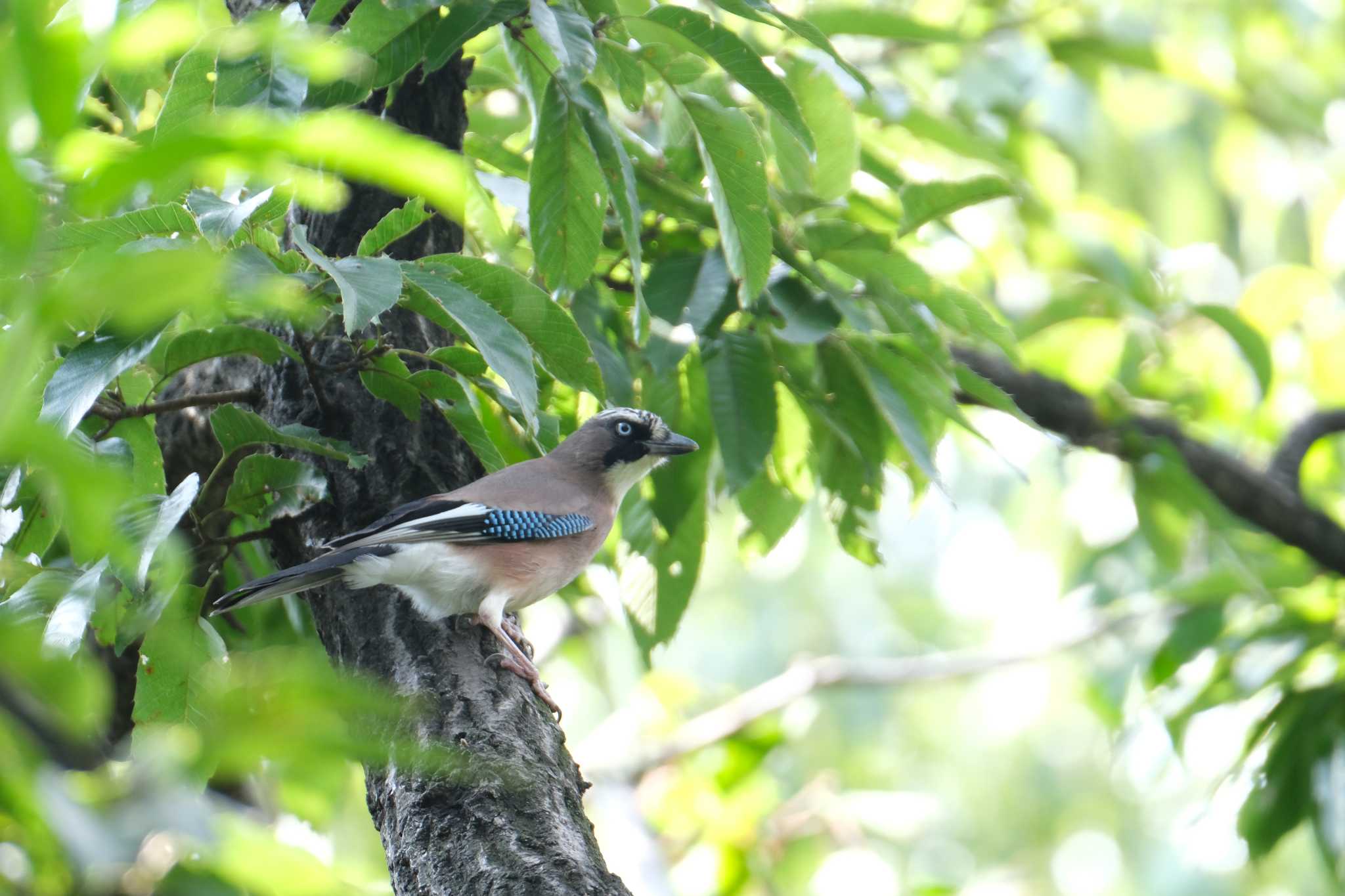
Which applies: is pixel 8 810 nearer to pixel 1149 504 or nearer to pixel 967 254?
pixel 967 254

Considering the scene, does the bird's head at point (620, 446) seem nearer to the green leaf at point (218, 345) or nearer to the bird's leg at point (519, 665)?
the bird's leg at point (519, 665)

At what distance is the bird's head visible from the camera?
4172 millimetres

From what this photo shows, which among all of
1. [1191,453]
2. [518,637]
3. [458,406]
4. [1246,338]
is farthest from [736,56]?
[1191,453]

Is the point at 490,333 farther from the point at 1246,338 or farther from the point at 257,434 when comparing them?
the point at 1246,338

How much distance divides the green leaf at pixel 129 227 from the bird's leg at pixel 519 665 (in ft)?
4.15

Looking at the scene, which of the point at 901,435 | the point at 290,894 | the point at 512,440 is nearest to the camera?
the point at 290,894

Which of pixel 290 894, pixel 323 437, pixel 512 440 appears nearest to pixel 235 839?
pixel 290 894

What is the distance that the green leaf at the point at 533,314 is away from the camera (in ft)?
8.67

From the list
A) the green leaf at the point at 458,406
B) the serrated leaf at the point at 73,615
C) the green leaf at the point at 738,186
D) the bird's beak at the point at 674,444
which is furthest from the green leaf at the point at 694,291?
the serrated leaf at the point at 73,615

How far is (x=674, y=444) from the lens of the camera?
12.9ft

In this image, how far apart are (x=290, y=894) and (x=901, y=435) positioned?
2.38m

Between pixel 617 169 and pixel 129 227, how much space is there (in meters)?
1.08

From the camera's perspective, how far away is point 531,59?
3102mm

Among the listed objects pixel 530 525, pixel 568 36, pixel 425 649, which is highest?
pixel 568 36
